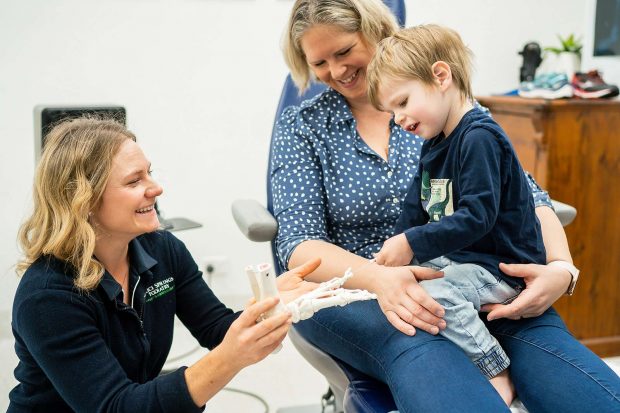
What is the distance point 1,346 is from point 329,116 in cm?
194

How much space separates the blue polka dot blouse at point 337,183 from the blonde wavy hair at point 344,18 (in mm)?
181

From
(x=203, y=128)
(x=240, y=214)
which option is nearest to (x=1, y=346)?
(x=203, y=128)

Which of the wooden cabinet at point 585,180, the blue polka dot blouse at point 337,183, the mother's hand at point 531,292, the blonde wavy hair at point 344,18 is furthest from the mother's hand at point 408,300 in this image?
the wooden cabinet at point 585,180

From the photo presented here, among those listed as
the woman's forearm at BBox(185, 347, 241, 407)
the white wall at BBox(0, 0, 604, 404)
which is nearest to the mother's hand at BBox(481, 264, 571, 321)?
the woman's forearm at BBox(185, 347, 241, 407)

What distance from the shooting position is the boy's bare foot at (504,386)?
1138 mm

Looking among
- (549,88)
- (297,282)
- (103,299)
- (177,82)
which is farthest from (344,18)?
(177,82)

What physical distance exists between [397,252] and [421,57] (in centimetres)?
35

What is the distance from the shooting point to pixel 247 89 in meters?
2.89

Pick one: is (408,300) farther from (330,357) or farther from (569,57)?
(569,57)

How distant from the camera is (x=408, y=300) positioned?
1.13 meters

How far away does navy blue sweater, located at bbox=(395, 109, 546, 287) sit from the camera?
1.10 metres

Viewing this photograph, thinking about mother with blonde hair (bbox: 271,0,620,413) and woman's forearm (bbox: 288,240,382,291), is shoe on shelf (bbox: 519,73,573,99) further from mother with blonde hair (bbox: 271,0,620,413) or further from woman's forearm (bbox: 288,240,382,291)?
woman's forearm (bbox: 288,240,382,291)

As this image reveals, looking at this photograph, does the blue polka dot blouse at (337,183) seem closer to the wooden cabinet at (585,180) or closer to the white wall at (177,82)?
the wooden cabinet at (585,180)

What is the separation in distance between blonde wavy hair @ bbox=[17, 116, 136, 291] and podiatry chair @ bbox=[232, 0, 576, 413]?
421 mm
